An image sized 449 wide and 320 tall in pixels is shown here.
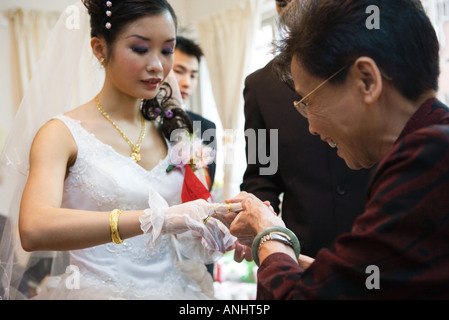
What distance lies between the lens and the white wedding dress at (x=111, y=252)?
157cm

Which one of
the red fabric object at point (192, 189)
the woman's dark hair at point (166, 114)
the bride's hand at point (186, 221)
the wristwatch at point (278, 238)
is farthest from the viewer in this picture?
the woman's dark hair at point (166, 114)

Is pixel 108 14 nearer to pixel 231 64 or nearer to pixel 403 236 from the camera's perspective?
pixel 403 236

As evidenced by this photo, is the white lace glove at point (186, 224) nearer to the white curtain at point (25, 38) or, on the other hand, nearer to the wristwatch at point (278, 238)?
the wristwatch at point (278, 238)

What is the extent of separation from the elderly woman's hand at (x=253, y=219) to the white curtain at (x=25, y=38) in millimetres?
4380

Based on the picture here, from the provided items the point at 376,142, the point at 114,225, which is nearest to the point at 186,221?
the point at 114,225

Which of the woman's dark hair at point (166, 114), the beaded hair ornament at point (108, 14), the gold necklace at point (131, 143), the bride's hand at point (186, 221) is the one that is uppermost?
the beaded hair ornament at point (108, 14)

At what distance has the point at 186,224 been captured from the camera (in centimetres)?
135

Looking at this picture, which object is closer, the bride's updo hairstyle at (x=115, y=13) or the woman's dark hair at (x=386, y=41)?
the woman's dark hair at (x=386, y=41)

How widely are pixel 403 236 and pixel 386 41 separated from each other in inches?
13.1

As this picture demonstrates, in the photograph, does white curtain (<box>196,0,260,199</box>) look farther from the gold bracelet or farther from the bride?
the gold bracelet

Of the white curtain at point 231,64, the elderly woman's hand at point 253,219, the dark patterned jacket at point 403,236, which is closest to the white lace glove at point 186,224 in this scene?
the elderly woman's hand at point 253,219

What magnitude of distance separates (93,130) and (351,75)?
0.98m
